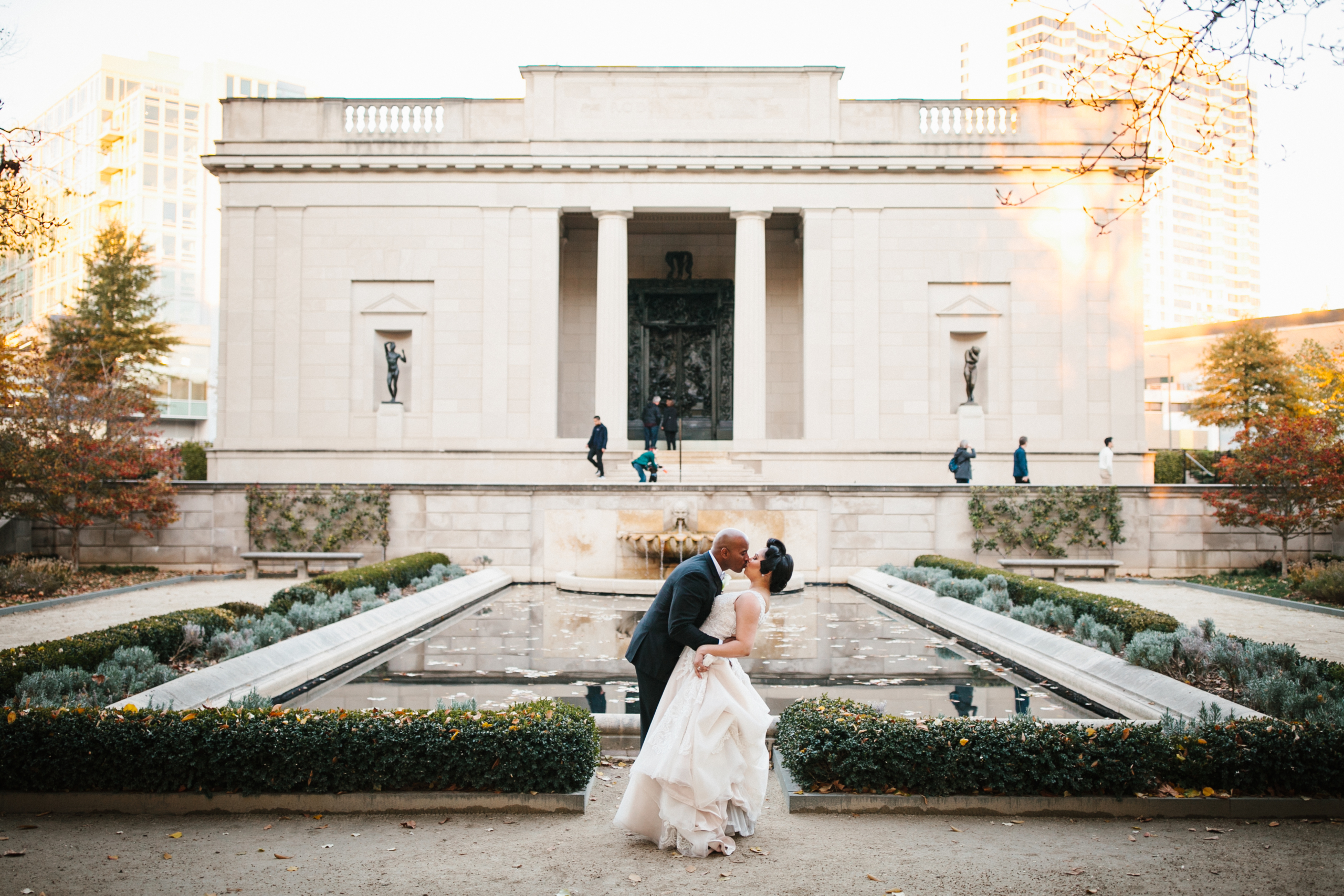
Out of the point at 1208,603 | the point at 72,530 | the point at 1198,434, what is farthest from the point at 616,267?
the point at 1198,434

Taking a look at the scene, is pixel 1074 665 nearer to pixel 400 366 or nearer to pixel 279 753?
pixel 279 753

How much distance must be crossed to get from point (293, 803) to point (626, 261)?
2496 centimetres

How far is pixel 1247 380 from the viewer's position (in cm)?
4512

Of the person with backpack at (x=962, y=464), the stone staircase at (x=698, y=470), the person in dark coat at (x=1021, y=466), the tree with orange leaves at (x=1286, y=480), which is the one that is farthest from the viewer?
the stone staircase at (x=698, y=470)

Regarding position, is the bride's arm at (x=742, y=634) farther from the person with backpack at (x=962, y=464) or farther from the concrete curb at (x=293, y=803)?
the person with backpack at (x=962, y=464)

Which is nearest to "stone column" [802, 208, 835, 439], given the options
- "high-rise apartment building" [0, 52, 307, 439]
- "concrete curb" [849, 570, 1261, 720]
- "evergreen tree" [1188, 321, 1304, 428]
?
"concrete curb" [849, 570, 1261, 720]

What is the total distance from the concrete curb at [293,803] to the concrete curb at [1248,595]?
47.2ft

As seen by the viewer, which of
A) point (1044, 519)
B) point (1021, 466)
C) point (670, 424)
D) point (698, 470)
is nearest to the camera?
point (1044, 519)

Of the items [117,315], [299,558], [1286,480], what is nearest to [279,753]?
[299,558]

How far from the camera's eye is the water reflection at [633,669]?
8.94 m

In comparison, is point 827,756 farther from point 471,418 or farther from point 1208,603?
point 471,418

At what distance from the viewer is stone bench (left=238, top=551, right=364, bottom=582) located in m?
Result: 19.9

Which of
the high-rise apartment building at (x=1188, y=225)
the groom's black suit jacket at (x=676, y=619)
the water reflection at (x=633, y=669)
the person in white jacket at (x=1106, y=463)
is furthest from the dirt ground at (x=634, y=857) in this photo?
the high-rise apartment building at (x=1188, y=225)

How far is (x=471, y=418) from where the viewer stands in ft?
96.2
